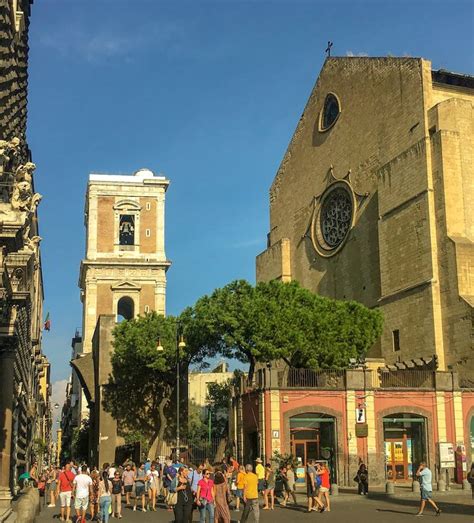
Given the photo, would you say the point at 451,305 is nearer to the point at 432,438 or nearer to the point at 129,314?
the point at 432,438

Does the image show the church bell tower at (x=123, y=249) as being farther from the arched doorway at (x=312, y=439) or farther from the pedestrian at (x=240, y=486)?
the pedestrian at (x=240, y=486)

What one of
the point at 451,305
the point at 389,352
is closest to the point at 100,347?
the point at 389,352

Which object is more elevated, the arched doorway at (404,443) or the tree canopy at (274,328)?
the tree canopy at (274,328)

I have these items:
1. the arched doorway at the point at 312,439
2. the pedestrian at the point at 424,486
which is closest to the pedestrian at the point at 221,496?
the pedestrian at the point at 424,486

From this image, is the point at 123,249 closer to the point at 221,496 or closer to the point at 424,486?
the point at 424,486

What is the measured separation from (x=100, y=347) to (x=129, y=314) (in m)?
21.1

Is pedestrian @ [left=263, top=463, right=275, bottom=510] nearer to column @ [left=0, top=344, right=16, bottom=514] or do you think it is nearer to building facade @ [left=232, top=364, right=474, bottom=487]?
building facade @ [left=232, top=364, right=474, bottom=487]

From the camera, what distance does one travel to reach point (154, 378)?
50.7 metres

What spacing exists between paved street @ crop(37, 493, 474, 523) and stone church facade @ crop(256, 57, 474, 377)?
13.9 metres

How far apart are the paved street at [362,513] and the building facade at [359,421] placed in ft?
21.7

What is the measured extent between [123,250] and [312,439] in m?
38.5

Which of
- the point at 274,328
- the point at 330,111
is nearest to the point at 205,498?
the point at 274,328

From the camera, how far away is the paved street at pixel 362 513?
20.9 m

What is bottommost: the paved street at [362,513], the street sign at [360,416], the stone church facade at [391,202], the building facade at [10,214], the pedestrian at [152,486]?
the paved street at [362,513]
